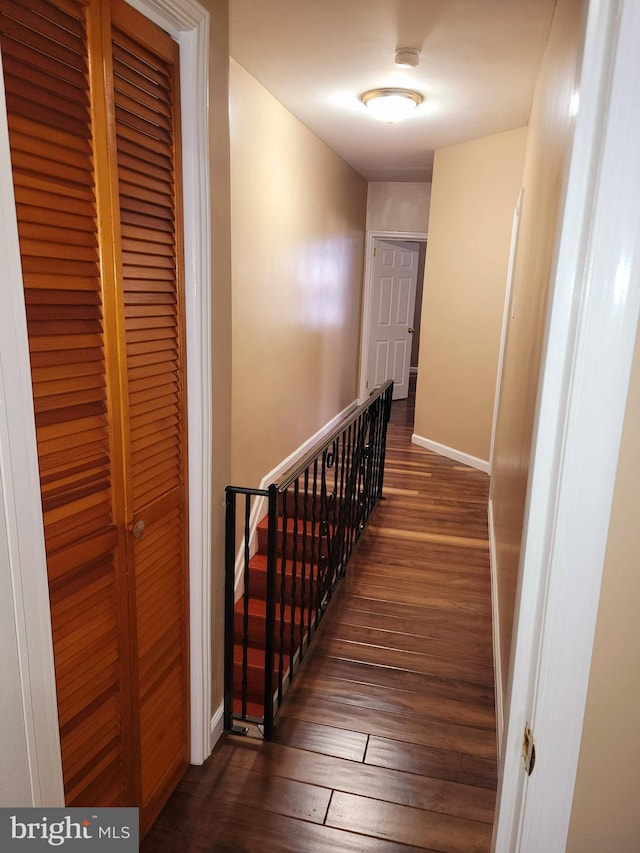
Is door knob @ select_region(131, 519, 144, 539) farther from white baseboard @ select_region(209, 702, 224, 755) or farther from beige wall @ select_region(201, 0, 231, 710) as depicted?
white baseboard @ select_region(209, 702, 224, 755)

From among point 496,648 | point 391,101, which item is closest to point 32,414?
point 496,648

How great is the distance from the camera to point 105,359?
53.8 inches

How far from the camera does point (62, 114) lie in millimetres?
1167

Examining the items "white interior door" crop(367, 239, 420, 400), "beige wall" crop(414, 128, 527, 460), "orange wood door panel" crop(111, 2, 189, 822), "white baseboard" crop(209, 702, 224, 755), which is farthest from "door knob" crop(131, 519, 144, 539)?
"white interior door" crop(367, 239, 420, 400)

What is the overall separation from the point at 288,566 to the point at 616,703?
3.13m

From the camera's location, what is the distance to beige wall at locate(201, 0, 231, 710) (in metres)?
1.77

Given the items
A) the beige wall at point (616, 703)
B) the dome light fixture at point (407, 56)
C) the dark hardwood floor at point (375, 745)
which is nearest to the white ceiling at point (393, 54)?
the dome light fixture at point (407, 56)

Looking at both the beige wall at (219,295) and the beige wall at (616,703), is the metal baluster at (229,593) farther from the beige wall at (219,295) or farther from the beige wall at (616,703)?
the beige wall at (616,703)

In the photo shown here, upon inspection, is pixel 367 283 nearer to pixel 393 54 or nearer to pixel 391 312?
pixel 391 312

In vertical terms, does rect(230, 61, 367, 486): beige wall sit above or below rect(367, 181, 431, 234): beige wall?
below

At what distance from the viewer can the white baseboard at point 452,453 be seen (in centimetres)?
506

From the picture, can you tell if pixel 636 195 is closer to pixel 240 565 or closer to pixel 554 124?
pixel 554 124

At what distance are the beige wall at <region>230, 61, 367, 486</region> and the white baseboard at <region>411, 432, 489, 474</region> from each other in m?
0.92

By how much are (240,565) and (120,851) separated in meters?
2.11
